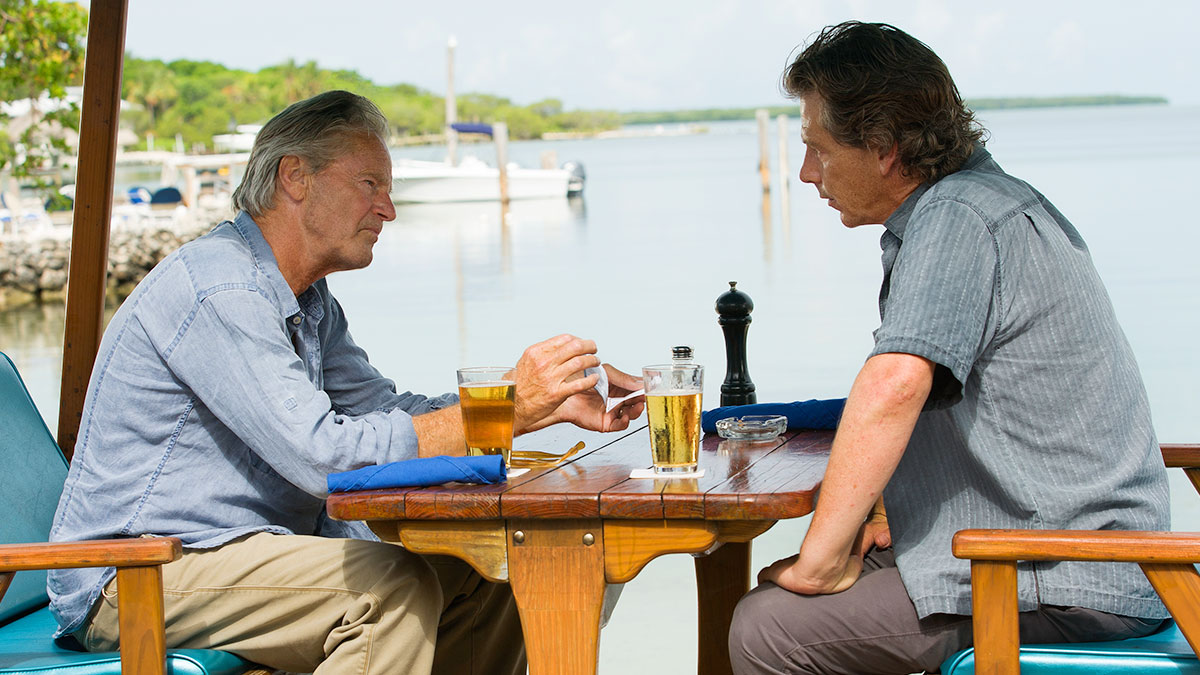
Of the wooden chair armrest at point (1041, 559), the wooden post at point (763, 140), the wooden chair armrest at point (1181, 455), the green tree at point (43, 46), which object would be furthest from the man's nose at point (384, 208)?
the wooden post at point (763, 140)

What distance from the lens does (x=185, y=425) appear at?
90.2 inches

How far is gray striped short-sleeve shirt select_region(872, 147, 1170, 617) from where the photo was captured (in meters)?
1.88

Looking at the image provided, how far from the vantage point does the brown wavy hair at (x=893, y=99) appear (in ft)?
6.70

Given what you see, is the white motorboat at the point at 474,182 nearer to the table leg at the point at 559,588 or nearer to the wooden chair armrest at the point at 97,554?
the wooden chair armrest at the point at 97,554

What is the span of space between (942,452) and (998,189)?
0.40 metres

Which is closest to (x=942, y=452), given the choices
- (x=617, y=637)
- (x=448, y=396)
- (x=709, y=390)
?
(x=448, y=396)

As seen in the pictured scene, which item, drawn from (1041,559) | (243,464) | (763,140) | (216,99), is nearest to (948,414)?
(1041,559)

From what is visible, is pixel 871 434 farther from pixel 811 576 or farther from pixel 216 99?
pixel 216 99

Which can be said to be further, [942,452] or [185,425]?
[185,425]

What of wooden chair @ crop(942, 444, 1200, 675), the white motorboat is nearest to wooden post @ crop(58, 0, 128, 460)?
wooden chair @ crop(942, 444, 1200, 675)

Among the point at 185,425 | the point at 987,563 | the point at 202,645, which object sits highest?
the point at 185,425

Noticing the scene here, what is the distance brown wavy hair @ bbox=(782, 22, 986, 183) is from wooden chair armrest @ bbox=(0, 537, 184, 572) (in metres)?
1.20

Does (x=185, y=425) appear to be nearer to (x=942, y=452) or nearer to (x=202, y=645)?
(x=202, y=645)

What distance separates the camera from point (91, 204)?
330 cm
